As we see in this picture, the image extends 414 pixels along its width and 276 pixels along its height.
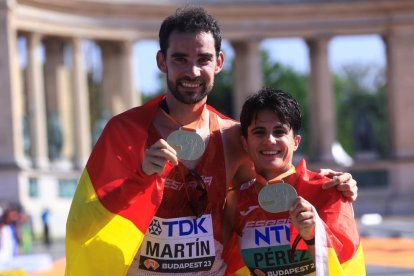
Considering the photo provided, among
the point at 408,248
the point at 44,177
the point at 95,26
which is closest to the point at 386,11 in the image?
the point at 95,26

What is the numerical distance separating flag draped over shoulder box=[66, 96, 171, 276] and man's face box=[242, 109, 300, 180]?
4.14ft

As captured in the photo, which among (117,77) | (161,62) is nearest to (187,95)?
(161,62)

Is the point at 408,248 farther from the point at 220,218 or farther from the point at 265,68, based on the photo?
the point at 265,68

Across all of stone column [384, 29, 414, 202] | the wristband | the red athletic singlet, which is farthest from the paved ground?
the wristband

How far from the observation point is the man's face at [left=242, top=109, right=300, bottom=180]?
33.9ft

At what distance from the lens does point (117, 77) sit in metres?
83.5

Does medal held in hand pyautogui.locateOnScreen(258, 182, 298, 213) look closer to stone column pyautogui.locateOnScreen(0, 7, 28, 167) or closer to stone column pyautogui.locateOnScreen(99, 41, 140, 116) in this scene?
stone column pyautogui.locateOnScreen(0, 7, 28, 167)

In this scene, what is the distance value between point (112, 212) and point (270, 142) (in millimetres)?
1937

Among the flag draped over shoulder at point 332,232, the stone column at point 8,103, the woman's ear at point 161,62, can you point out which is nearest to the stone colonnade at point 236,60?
the stone column at point 8,103

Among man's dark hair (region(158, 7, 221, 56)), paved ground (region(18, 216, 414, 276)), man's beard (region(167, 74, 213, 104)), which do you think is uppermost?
man's dark hair (region(158, 7, 221, 56))

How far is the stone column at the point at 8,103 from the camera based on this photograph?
70688mm

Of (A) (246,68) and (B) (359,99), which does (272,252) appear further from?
(B) (359,99)

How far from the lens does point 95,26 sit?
3132 inches

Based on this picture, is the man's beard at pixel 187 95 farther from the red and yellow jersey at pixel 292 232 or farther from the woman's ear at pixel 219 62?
the red and yellow jersey at pixel 292 232
